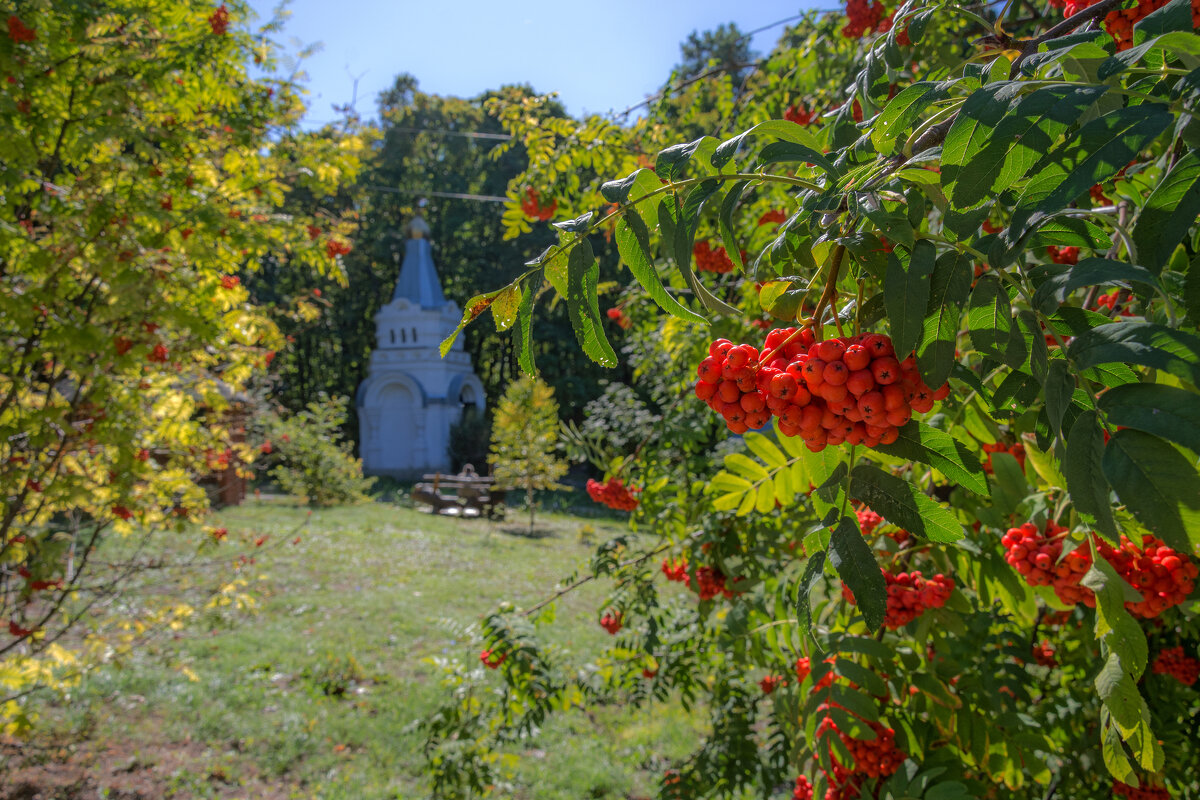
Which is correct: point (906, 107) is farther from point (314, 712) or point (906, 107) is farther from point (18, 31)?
point (314, 712)

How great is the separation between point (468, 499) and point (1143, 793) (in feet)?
40.2

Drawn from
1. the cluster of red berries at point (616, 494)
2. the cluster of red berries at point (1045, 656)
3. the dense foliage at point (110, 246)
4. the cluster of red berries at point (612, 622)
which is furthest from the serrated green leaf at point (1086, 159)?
the dense foliage at point (110, 246)

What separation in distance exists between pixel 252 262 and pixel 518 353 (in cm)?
389

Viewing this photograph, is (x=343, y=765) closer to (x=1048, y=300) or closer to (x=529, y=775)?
(x=529, y=775)

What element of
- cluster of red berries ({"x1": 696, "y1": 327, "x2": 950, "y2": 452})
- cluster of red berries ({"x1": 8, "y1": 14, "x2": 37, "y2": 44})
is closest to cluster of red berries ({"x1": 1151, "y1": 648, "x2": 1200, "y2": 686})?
cluster of red berries ({"x1": 696, "y1": 327, "x2": 950, "y2": 452})

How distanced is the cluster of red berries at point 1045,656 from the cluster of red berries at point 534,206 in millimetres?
2404

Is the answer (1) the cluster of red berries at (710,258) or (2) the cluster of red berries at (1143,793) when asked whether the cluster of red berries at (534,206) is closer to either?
(1) the cluster of red berries at (710,258)

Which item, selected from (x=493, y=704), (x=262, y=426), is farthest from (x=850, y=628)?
(x=262, y=426)

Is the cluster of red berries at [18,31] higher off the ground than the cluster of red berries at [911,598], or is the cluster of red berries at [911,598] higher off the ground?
the cluster of red berries at [18,31]

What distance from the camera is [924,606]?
1.40 m

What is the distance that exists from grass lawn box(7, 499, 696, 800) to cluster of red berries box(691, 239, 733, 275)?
1848mm

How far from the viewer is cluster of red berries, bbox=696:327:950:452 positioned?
2.22 feet

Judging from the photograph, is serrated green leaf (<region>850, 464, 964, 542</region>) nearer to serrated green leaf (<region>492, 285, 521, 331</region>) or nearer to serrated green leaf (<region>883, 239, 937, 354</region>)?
serrated green leaf (<region>883, 239, 937, 354</region>)

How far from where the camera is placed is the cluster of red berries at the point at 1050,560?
1.19m
